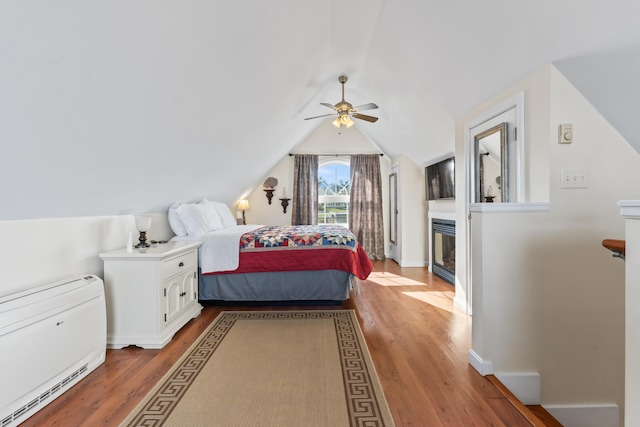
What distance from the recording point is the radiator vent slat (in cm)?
137

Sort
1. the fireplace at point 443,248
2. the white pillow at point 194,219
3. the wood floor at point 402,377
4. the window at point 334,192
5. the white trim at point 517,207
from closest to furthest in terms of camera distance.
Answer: the wood floor at point 402,377
the white trim at point 517,207
the white pillow at point 194,219
the fireplace at point 443,248
the window at point 334,192

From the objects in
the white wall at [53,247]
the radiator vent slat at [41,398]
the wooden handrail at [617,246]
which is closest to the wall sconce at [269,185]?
the white wall at [53,247]

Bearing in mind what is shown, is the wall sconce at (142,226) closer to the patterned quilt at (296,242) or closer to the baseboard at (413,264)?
the patterned quilt at (296,242)

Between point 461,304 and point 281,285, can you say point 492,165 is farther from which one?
point 281,285

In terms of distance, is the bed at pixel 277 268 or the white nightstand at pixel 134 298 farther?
→ the bed at pixel 277 268

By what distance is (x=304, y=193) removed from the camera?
5.82m

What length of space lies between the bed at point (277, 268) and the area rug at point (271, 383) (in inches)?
21.5

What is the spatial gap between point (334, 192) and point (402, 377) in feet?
15.2

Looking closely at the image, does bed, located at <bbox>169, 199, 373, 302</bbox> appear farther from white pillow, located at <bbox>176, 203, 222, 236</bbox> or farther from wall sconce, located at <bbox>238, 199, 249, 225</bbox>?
wall sconce, located at <bbox>238, 199, 249, 225</bbox>

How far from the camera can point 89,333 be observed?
1822mm

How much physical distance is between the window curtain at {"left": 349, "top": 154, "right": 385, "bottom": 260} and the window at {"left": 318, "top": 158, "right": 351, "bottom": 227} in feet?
1.04

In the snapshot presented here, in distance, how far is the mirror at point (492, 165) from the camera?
2.25 meters

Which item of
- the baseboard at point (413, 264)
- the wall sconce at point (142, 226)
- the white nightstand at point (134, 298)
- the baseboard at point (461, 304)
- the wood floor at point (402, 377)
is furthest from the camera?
the baseboard at point (413, 264)

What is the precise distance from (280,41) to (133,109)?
1271 millimetres
